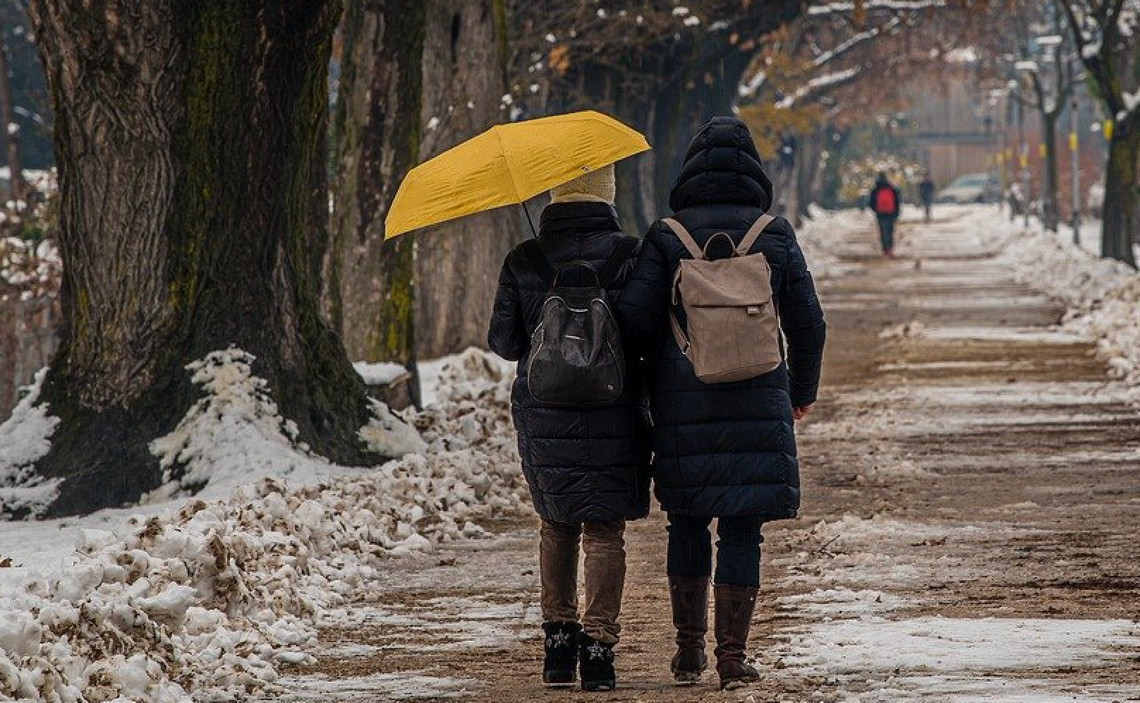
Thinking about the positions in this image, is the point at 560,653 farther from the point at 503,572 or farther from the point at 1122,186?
the point at 1122,186

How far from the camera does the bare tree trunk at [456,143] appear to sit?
21.1 metres

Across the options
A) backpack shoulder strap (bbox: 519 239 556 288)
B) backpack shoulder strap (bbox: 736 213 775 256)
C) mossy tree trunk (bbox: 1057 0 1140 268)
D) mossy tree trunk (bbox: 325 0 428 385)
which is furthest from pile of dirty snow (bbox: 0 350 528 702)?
mossy tree trunk (bbox: 1057 0 1140 268)

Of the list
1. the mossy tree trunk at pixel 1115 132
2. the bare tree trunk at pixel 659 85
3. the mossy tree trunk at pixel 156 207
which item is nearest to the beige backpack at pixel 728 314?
the mossy tree trunk at pixel 156 207

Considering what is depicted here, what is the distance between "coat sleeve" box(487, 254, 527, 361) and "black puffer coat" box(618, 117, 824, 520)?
0.39 m

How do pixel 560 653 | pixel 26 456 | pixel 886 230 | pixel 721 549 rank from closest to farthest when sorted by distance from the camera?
1. pixel 721 549
2. pixel 560 653
3. pixel 26 456
4. pixel 886 230

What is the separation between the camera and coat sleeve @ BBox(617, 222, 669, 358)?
7520 millimetres

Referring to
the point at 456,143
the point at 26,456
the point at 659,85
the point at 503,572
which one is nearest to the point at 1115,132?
the point at 659,85

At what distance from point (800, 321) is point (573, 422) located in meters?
0.78

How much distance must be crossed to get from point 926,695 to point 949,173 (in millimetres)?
138146

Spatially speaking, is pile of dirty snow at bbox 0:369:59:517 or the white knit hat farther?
pile of dirty snow at bbox 0:369:59:517

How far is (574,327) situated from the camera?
24.4 feet

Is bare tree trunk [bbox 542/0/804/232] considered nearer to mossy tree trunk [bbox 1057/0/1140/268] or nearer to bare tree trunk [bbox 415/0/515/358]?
mossy tree trunk [bbox 1057/0/1140/268]

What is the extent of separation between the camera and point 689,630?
7648 mm

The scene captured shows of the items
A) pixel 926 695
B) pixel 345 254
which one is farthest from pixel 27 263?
pixel 926 695
